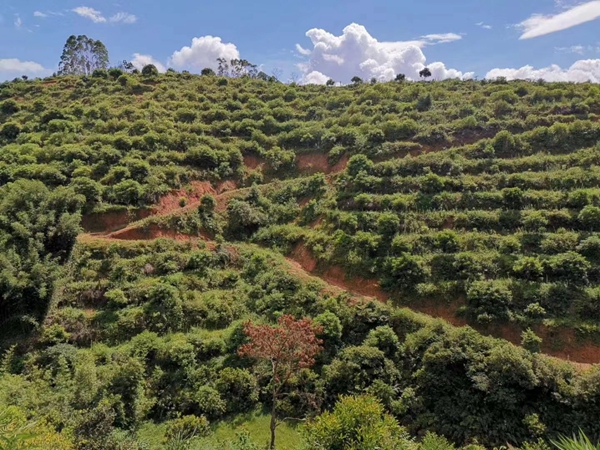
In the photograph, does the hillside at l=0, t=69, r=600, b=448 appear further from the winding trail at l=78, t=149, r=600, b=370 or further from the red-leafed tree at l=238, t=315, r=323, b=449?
the red-leafed tree at l=238, t=315, r=323, b=449

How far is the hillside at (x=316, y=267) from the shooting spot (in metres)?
14.1

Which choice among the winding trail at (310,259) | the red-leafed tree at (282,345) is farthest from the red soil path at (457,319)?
the red-leafed tree at (282,345)

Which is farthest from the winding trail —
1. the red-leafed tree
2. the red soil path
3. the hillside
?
the red-leafed tree

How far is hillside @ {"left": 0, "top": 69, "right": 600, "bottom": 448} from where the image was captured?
14.1m

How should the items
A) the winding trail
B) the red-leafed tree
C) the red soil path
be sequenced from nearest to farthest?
the red-leafed tree
the red soil path
the winding trail

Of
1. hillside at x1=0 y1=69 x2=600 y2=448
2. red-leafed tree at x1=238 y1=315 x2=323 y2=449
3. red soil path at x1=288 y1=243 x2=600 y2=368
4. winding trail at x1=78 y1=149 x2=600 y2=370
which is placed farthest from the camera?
winding trail at x1=78 y1=149 x2=600 y2=370

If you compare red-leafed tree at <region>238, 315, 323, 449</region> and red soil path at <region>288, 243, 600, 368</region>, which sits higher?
red-leafed tree at <region>238, 315, 323, 449</region>

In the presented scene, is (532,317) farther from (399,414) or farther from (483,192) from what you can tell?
(483,192)

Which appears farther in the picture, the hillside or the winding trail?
the winding trail

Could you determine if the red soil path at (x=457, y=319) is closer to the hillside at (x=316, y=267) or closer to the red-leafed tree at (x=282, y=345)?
the hillside at (x=316, y=267)

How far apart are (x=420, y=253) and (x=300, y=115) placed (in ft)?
86.0

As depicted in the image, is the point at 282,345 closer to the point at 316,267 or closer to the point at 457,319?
the point at 457,319

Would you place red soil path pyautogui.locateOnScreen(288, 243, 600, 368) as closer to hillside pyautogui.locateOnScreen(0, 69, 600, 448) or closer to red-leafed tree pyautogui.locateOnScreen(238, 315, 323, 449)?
hillside pyautogui.locateOnScreen(0, 69, 600, 448)

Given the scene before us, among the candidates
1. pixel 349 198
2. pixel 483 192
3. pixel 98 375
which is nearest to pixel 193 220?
pixel 349 198
